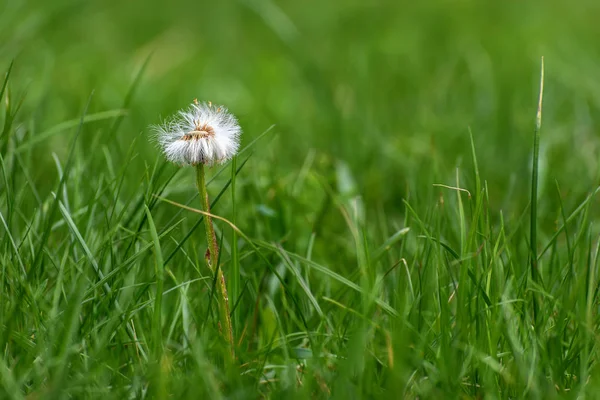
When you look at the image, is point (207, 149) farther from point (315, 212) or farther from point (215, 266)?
point (315, 212)

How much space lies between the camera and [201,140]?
4.94 feet

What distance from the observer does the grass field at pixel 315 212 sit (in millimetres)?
1484

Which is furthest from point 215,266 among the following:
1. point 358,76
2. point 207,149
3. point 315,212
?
point 358,76

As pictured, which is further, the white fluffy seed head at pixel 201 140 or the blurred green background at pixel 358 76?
the blurred green background at pixel 358 76

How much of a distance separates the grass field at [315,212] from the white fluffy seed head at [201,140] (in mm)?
105

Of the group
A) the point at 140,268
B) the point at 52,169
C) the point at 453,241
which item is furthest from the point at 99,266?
the point at 52,169

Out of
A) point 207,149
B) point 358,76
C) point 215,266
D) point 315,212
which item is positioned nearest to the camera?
point 207,149

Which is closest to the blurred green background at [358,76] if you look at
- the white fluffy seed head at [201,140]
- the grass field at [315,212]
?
the grass field at [315,212]

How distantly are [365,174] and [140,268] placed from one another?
1434 mm

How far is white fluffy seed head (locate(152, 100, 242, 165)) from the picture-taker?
4.94ft

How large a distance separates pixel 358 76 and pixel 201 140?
110 inches

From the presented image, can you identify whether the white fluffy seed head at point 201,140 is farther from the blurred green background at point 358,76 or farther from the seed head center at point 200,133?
the blurred green background at point 358,76

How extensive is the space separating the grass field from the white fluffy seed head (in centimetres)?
10

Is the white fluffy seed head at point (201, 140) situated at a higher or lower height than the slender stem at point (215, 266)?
higher
